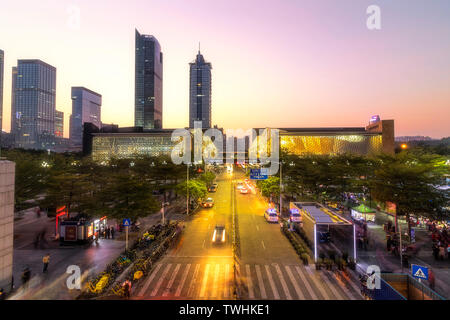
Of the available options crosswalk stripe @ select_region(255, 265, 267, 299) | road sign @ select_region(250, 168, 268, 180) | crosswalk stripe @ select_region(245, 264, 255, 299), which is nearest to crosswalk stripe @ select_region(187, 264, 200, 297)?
crosswalk stripe @ select_region(245, 264, 255, 299)

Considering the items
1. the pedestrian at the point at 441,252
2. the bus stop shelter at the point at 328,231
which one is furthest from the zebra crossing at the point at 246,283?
the pedestrian at the point at 441,252

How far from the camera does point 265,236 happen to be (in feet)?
89.3

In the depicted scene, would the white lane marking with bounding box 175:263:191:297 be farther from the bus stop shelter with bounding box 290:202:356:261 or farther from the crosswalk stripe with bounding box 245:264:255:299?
the bus stop shelter with bounding box 290:202:356:261

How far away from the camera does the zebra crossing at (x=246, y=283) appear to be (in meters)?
14.8

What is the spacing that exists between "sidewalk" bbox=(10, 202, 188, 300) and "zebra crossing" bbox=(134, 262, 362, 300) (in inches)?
195

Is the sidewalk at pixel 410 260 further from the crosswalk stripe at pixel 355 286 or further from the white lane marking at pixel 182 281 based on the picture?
the white lane marking at pixel 182 281

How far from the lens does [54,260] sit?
65.4 ft

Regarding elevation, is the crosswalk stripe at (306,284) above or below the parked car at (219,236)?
below

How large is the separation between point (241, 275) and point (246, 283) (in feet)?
4.09

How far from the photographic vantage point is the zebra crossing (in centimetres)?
1477

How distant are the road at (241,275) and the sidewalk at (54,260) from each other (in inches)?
189

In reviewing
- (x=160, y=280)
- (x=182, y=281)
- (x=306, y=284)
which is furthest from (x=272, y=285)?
(x=160, y=280)

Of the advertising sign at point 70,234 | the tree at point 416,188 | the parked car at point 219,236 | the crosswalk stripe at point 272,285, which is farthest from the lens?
the parked car at point 219,236
